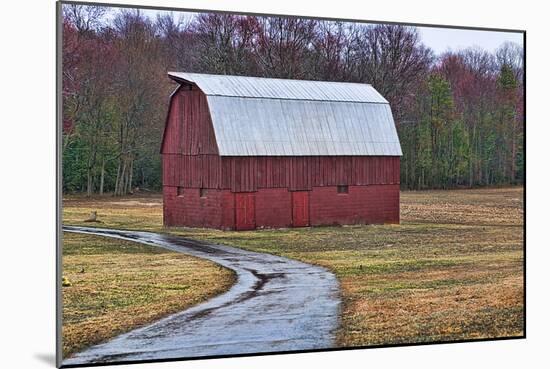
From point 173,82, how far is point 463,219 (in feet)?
16.3

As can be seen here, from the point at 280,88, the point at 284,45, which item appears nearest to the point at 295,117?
the point at 280,88

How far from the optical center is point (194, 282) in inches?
588

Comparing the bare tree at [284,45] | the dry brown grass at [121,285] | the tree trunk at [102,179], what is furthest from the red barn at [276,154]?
the tree trunk at [102,179]

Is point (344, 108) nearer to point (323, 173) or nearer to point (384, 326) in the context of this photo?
point (323, 173)

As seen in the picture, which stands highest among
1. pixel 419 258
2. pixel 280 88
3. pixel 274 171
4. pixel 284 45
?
pixel 284 45

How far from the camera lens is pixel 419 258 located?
53.9 ft

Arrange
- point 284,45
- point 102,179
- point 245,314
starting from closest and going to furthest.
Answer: point 102,179 < point 245,314 < point 284,45

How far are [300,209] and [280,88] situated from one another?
176 centimetres

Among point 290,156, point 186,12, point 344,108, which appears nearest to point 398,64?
point 344,108

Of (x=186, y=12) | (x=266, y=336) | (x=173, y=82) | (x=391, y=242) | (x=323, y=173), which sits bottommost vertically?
(x=266, y=336)

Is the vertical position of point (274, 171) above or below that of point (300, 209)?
above

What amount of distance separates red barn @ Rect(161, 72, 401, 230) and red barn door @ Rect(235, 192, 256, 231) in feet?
0.05

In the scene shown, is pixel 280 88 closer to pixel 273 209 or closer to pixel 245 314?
pixel 273 209

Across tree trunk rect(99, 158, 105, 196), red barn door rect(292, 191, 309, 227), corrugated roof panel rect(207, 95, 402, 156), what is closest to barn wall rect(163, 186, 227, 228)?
corrugated roof panel rect(207, 95, 402, 156)
